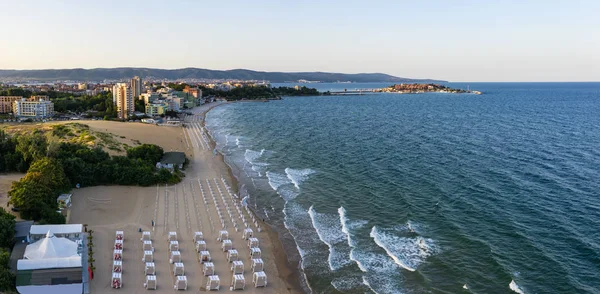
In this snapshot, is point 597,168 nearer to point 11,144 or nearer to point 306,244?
A: point 306,244

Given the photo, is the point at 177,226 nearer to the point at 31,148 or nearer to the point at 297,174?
the point at 297,174

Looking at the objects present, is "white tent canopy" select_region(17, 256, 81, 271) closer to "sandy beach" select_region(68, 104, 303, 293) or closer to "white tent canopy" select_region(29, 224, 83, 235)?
"sandy beach" select_region(68, 104, 303, 293)

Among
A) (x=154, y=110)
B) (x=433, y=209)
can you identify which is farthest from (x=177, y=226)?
(x=154, y=110)

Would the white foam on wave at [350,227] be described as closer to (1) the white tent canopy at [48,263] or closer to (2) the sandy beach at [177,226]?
(2) the sandy beach at [177,226]

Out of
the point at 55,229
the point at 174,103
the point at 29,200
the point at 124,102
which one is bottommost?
the point at 55,229

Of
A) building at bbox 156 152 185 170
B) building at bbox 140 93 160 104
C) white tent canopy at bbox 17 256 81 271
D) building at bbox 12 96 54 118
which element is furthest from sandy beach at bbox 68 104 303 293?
building at bbox 140 93 160 104
